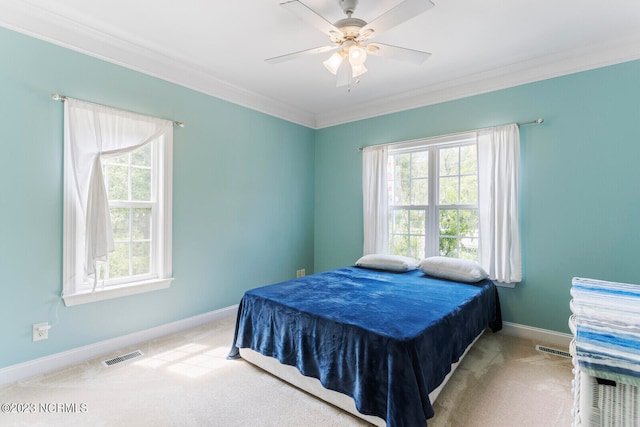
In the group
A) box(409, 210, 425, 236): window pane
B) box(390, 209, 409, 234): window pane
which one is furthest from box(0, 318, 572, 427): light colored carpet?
box(390, 209, 409, 234): window pane

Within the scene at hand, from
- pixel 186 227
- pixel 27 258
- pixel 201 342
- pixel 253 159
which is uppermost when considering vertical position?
pixel 253 159

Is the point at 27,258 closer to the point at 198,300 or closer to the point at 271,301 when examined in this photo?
the point at 198,300

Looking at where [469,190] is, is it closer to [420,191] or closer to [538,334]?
[420,191]

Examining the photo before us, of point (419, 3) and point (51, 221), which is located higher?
point (419, 3)

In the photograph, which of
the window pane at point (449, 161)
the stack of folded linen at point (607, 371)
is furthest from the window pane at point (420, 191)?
the stack of folded linen at point (607, 371)

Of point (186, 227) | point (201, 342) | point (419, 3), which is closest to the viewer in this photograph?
point (419, 3)

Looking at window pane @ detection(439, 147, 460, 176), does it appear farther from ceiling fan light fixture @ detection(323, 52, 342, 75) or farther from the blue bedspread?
ceiling fan light fixture @ detection(323, 52, 342, 75)

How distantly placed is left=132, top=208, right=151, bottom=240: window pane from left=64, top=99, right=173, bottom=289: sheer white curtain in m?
0.31

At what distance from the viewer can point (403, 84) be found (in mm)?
3510

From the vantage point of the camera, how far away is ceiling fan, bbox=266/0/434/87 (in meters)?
→ 1.70

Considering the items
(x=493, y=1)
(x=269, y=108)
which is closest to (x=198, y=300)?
(x=269, y=108)

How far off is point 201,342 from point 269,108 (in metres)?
2.88

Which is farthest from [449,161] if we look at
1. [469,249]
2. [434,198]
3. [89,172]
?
[89,172]

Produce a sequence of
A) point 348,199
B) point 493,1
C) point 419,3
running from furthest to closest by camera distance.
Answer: point 348,199
point 493,1
point 419,3
